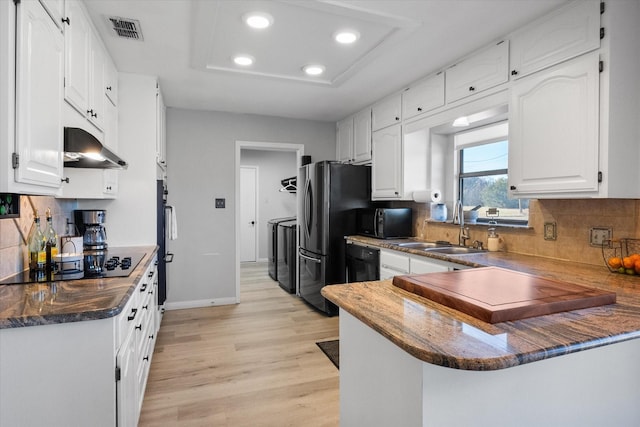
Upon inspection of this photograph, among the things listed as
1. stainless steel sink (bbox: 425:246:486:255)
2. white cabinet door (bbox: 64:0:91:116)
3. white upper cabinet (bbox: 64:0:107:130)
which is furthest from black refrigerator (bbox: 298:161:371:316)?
white cabinet door (bbox: 64:0:91:116)

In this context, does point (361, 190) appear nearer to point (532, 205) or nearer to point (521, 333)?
point (532, 205)

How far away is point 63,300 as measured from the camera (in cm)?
141

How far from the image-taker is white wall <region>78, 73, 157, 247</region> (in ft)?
9.82

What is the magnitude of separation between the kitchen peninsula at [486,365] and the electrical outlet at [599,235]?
89 centimetres

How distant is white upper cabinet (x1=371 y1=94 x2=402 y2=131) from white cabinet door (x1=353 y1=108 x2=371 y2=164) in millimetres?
117

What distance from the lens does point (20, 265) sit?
1.91 metres

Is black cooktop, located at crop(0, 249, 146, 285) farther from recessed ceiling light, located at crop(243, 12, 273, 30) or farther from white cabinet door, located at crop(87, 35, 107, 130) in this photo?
recessed ceiling light, located at crop(243, 12, 273, 30)

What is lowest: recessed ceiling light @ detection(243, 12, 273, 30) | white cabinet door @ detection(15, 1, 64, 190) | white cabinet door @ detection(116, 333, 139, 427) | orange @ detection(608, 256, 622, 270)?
white cabinet door @ detection(116, 333, 139, 427)

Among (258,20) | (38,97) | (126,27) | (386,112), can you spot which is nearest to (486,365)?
(38,97)

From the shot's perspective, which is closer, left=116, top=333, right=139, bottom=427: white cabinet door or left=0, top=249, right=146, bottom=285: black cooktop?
left=116, top=333, right=139, bottom=427: white cabinet door

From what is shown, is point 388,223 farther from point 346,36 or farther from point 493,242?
point 346,36

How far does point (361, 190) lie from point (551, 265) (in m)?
2.21

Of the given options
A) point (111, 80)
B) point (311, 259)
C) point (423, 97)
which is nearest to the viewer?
point (111, 80)

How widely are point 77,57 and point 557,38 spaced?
2.68 metres
